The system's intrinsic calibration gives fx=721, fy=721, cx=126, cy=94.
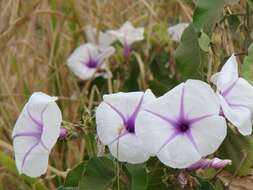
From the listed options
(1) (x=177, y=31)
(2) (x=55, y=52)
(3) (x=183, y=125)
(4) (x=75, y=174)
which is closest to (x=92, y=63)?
(2) (x=55, y=52)

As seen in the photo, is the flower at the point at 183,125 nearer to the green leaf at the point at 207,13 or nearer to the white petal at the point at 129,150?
the white petal at the point at 129,150

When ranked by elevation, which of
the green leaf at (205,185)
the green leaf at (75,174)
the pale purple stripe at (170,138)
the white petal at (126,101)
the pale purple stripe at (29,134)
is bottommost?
the green leaf at (205,185)

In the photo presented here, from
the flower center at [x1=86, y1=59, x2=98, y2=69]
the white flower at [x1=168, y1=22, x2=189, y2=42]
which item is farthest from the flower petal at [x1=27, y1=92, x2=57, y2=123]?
the flower center at [x1=86, y1=59, x2=98, y2=69]

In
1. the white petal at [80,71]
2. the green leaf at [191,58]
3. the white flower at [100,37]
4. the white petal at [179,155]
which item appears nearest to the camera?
the white petal at [179,155]

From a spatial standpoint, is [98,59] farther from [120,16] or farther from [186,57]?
[186,57]

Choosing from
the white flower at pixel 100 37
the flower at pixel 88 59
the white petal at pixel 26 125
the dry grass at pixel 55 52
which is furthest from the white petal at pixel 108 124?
the white flower at pixel 100 37

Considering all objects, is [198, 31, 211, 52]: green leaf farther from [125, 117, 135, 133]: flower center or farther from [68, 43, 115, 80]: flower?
[68, 43, 115, 80]: flower
